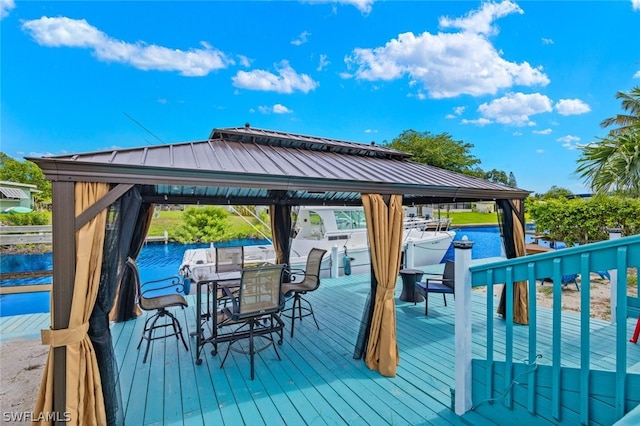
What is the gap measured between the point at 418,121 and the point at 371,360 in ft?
86.6

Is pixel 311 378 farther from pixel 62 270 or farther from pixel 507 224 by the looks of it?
pixel 507 224

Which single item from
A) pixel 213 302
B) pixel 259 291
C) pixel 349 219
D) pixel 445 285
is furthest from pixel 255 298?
pixel 349 219

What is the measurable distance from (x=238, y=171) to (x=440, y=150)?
21.6 metres

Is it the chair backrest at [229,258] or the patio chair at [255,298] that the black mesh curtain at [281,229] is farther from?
the patio chair at [255,298]

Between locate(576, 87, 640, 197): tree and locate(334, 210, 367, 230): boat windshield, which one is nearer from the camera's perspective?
locate(576, 87, 640, 197): tree

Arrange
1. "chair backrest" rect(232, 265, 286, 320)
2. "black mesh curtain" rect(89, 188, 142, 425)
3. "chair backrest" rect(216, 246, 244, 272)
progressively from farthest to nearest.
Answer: "chair backrest" rect(216, 246, 244, 272)
"chair backrest" rect(232, 265, 286, 320)
"black mesh curtain" rect(89, 188, 142, 425)

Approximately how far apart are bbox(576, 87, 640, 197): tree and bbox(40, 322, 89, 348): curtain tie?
22.8 feet

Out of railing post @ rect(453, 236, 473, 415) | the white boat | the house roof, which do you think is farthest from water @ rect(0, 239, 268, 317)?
railing post @ rect(453, 236, 473, 415)

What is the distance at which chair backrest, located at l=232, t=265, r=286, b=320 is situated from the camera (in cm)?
307

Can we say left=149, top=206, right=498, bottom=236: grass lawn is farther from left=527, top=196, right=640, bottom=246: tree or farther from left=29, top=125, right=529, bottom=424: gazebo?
left=29, top=125, right=529, bottom=424: gazebo

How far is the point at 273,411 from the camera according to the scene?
8.00 feet

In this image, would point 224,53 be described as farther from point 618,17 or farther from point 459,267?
point 459,267

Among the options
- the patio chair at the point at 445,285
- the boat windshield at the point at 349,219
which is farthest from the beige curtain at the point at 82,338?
the boat windshield at the point at 349,219

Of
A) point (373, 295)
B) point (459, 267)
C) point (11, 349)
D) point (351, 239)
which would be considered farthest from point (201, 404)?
point (351, 239)
